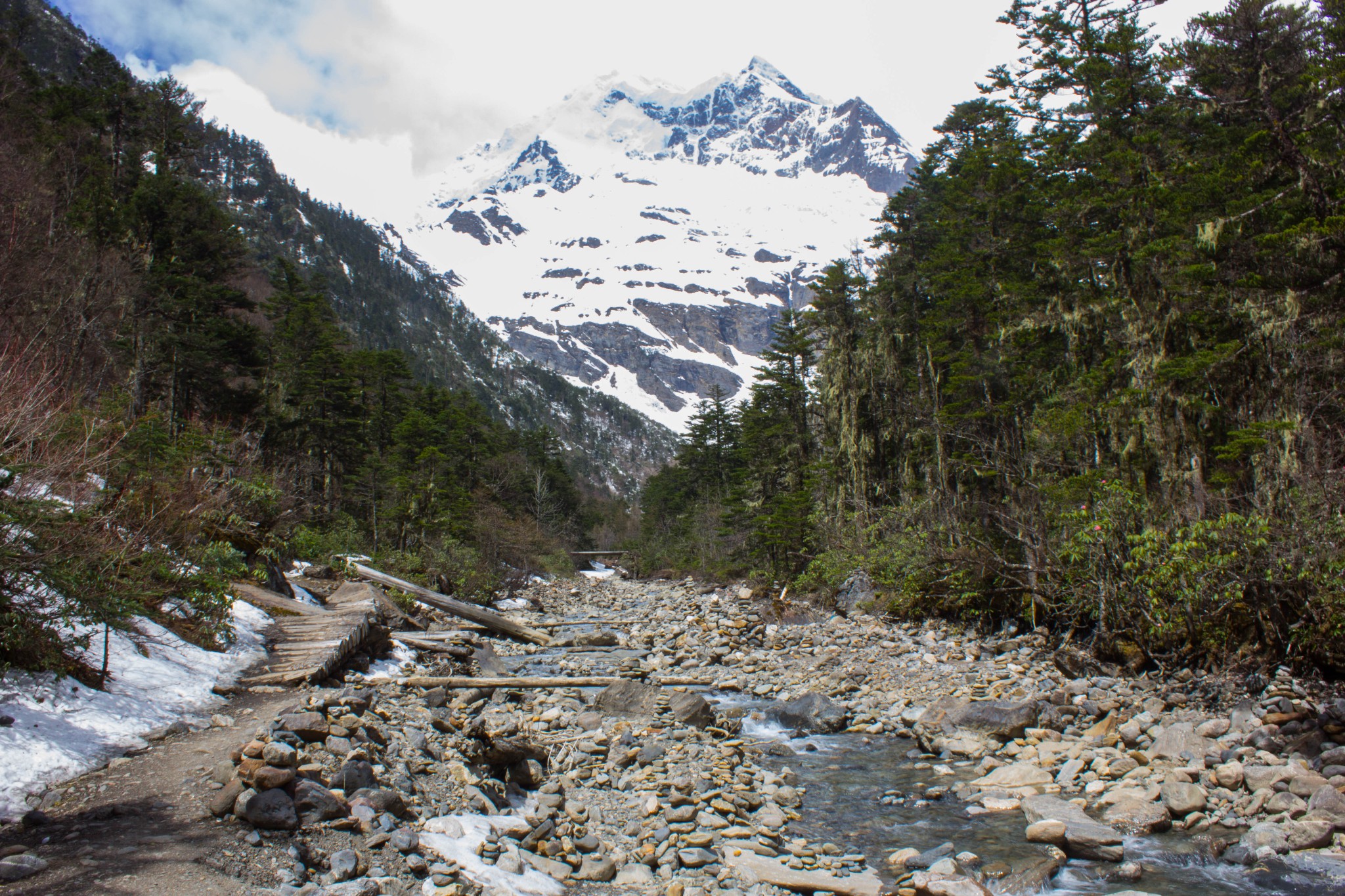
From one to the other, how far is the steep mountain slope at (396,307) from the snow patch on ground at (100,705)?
141 ft

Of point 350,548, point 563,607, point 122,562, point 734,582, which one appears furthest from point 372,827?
point 734,582

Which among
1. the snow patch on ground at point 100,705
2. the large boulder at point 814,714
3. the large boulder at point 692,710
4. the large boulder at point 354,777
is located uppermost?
the snow patch on ground at point 100,705

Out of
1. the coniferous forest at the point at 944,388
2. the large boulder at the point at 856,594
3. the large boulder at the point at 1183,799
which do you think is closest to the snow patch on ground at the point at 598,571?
the coniferous forest at the point at 944,388

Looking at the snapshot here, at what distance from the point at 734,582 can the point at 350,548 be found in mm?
18824

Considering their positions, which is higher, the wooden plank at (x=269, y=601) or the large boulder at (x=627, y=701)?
the wooden plank at (x=269, y=601)

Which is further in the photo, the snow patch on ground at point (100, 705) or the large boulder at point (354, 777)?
the large boulder at point (354, 777)

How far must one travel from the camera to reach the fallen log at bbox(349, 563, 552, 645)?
16.9 m

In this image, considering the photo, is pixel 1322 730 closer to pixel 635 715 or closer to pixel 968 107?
pixel 635 715

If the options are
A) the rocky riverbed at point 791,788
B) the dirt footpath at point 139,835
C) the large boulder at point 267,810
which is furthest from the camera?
the rocky riverbed at point 791,788

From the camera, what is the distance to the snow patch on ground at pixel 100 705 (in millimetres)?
4281

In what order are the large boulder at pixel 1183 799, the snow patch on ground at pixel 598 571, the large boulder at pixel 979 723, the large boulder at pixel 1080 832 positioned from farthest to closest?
the snow patch on ground at pixel 598 571 → the large boulder at pixel 979 723 → the large boulder at pixel 1183 799 → the large boulder at pixel 1080 832

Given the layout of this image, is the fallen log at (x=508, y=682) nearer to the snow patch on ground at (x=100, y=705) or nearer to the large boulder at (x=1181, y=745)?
the snow patch on ground at (x=100, y=705)

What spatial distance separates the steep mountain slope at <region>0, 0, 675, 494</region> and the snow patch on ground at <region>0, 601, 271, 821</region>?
1687 inches

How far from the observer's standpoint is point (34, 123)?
24641mm
